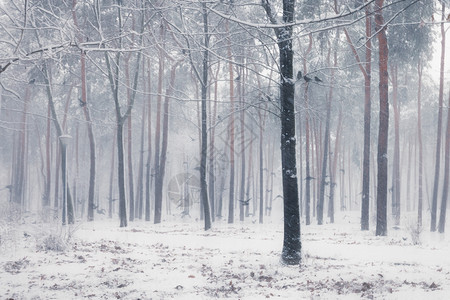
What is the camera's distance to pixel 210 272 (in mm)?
7102

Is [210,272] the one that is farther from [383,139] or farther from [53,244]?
[383,139]

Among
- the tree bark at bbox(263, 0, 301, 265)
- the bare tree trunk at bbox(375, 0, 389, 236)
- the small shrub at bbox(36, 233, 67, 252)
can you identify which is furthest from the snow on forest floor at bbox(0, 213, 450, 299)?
the bare tree trunk at bbox(375, 0, 389, 236)

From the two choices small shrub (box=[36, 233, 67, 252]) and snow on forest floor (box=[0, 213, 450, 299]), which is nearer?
snow on forest floor (box=[0, 213, 450, 299])

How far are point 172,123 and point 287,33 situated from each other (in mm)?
26462

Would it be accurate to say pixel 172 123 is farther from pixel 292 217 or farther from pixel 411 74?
pixel 292 217

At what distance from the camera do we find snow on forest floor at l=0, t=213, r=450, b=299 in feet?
18.1

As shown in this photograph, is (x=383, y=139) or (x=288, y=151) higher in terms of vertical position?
(x=383, y=139)

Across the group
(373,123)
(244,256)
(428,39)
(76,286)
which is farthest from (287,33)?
(373,123)

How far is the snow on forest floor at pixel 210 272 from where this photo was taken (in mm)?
5520

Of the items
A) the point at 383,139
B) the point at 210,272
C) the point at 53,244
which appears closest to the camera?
the point at 210,272

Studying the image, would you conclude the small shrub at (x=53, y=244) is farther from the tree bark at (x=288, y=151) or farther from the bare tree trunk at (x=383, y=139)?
the bare tree trunk at (x=383, y=139)

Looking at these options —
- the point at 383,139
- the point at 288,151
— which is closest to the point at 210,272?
the point at 288,151

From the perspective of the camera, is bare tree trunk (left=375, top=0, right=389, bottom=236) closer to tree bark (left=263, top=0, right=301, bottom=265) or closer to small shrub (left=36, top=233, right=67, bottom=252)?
tree bark (left=263, top=0, right=301, bottom=265)

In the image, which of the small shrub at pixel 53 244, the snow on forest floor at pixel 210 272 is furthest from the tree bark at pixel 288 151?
the small shrub at pixel 53 244
